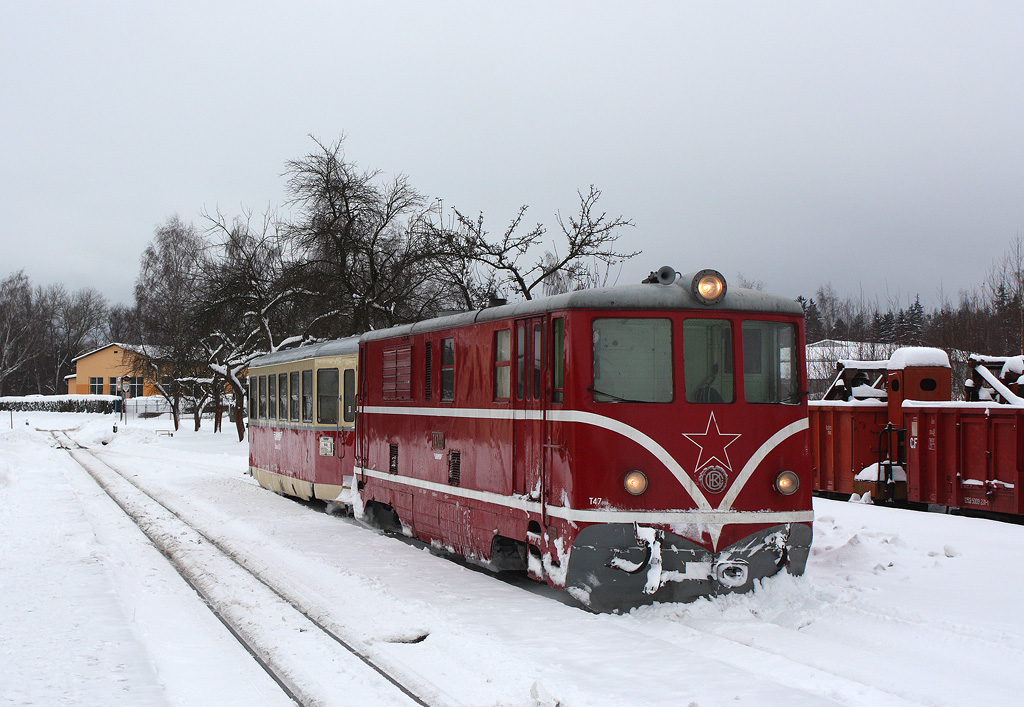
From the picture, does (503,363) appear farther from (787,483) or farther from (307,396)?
(307,396)

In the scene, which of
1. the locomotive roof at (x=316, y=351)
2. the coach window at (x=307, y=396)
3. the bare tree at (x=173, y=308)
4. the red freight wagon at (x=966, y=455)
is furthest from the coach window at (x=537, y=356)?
the bare tree at (x=173, y=308)

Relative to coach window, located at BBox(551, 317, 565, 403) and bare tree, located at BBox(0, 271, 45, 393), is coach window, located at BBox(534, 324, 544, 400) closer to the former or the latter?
coach window, located at BBox(551, 317, 565, 403)

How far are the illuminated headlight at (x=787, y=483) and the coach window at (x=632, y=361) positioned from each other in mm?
1146

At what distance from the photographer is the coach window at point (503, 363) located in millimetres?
8930

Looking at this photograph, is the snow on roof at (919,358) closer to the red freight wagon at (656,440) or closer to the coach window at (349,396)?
the red freight wagon at (656,440)

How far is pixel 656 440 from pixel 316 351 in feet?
30.5

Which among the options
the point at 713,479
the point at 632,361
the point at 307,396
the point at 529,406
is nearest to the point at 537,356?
the point at 529,406

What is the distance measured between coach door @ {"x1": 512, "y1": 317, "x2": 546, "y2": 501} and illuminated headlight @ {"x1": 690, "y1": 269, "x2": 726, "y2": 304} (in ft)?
4.43

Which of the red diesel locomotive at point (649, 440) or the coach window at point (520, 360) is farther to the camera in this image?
the coach window at point (520, 360)

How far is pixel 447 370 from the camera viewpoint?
1041 cm

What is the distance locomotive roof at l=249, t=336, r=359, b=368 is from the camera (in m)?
14.3

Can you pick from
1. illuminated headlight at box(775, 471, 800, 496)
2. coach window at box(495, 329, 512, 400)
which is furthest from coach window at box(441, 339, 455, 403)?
illuminated headlight at box(775, 471, 800, 496)

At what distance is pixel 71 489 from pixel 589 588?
15.4 metres

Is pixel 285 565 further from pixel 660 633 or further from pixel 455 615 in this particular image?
pixel 660 633
